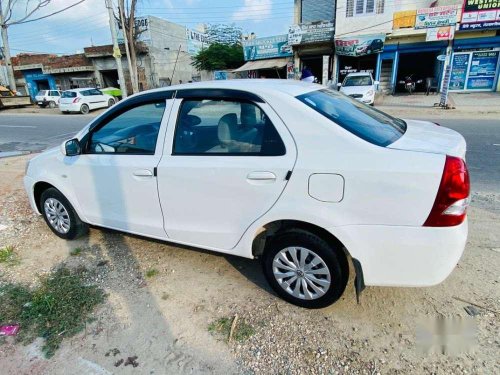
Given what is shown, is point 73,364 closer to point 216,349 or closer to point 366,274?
point 216,349

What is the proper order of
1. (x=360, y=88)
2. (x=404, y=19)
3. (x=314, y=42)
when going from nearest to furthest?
(x=360, y=88) → (x=404, y=19) → (x=314, y=42)

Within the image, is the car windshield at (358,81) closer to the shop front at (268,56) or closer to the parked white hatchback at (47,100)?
the shop front at (268,56)

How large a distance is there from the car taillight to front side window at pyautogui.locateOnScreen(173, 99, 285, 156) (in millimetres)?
982

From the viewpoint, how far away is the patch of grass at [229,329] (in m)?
2.30

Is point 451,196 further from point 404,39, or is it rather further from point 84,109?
point 84,109

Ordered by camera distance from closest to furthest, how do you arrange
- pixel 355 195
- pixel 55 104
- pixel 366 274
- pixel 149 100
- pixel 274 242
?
pixel 355 195 < pixel 366 274 < pixel 274 242 < pixel 149 100 < pixel 55 104

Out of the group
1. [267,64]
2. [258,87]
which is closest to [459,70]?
[267,64]

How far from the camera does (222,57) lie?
30.9 meters

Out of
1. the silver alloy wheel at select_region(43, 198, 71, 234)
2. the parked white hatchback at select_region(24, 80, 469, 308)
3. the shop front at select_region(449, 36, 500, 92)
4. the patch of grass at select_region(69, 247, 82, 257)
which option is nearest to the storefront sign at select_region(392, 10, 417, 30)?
the shop front at select_region(449, 36, 500, 92)

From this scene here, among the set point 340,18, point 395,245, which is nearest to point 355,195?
point 395,245

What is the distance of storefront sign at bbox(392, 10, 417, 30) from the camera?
19.2 m

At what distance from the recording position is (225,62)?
1227 inches

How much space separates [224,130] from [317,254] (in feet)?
3.86

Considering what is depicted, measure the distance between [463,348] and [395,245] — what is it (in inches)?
32.1
